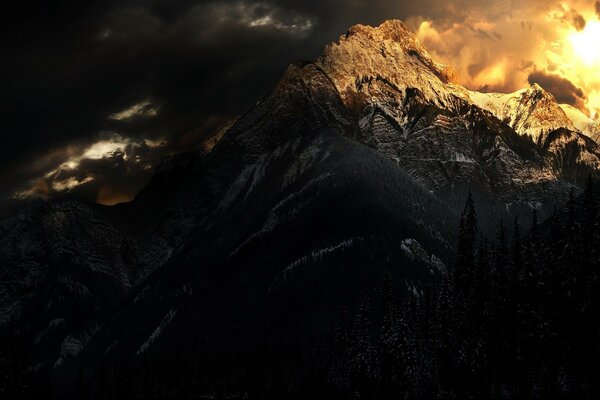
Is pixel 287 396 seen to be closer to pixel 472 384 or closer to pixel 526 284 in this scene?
pixel 472 384

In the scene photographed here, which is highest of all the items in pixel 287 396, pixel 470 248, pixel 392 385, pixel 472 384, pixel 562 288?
pixel 562 288

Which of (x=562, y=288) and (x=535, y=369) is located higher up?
(x=562, y=288)

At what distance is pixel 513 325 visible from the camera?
382 ft

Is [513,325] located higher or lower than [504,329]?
higher

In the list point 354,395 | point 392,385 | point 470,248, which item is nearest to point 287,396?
point 354,395

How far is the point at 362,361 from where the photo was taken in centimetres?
14862

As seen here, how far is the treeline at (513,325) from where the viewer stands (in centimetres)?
10975

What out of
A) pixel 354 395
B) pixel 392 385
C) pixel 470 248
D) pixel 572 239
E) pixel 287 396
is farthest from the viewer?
pixel 287 396

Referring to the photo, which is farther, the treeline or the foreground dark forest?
the foreground dark forest

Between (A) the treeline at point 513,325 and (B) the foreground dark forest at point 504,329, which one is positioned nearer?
(A) the treeline at point 513,325

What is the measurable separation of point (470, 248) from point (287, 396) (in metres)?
71.8

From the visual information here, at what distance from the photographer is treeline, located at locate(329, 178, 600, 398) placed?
360ft

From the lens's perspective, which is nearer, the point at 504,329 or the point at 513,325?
the point at 513,325

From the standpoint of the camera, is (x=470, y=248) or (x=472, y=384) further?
(x=470, y=248)
